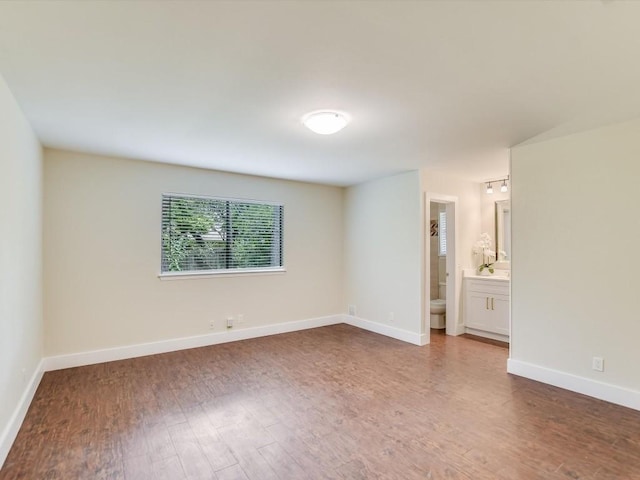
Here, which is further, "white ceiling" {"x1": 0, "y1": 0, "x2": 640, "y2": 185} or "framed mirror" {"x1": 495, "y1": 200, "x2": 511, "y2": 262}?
"framed mirror" {"x1": 495, "y1": 200, "x2": 511, "y2": 262}

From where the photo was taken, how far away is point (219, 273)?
15.4 feet

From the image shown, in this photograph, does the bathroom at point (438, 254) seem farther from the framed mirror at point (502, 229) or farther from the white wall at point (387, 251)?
the white wall at point (387, 251)

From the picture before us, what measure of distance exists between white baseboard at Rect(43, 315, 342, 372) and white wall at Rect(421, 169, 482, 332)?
2.33m

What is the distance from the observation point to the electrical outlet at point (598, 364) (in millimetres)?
2934

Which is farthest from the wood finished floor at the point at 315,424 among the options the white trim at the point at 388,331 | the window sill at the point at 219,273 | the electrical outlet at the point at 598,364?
the window sill at the point at 219,273

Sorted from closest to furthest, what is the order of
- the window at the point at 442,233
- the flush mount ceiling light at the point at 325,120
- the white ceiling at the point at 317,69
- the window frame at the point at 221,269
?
the white ceiling at the point at 317,69 < the flush mount ceiling light at the point at 325,120 < the window frame at the point at 221,269 < the window at the point at 442,233

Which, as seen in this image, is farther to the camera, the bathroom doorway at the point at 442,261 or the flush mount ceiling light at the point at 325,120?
the bathroom doorway at the point at 442,261

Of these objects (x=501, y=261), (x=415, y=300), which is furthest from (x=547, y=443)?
(x=501, y=261)

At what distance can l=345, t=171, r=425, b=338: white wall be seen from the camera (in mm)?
4617

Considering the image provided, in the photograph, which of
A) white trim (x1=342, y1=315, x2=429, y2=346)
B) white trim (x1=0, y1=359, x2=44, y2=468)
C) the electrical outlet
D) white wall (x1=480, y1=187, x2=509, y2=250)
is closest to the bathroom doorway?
white trim (x1=342, y1=315, x2=429, y2=346)

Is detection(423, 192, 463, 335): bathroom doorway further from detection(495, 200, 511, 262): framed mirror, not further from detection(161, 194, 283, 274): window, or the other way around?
detection(161, 194, 283, 274): window

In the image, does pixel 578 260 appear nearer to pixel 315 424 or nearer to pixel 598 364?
pixel 598 364

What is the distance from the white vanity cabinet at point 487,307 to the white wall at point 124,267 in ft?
9.44

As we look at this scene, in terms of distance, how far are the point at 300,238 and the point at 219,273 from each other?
145 cm
